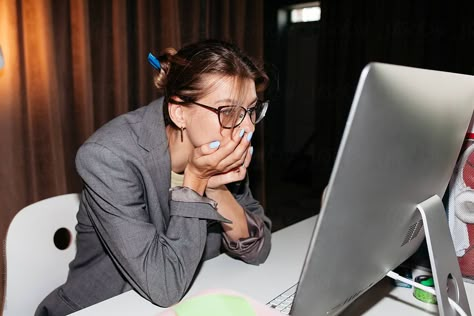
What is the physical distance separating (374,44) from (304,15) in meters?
0.89

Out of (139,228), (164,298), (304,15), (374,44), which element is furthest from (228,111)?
(304,15)

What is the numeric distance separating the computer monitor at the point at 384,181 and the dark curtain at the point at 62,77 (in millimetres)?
1627

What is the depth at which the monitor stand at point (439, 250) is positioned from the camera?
2.15 feet

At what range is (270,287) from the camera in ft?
3.12

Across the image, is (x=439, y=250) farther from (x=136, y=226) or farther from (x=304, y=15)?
(x=304, y=15)

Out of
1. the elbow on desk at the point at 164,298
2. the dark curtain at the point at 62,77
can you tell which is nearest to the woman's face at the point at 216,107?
the elbow on desk at the point at 164,298

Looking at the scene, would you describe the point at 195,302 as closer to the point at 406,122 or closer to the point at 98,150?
the point at 406,122

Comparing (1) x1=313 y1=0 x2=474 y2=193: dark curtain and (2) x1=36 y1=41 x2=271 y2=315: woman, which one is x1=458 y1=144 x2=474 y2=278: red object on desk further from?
(1) x1=313 y1=0 x2=474 y2=193: dark curtain

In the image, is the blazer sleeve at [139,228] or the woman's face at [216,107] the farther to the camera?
the woman's face at [216,107]

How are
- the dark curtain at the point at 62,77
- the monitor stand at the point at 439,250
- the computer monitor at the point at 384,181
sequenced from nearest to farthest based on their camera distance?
the computer monitor at the point at 384,181 < the monitor stand at the point at 439,250 < the dark curtain at the point at 62,77

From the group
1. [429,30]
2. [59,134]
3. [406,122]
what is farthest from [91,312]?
[429,30]

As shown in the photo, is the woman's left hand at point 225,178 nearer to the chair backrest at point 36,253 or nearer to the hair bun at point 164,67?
the hair bun at point 164,67

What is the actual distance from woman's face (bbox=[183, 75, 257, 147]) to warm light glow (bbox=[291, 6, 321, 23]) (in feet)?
9.78

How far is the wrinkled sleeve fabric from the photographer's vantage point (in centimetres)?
106
